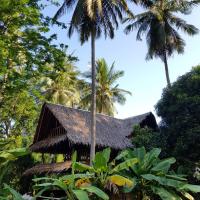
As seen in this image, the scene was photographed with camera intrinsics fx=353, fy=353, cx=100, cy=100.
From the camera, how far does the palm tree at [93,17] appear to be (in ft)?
51.0

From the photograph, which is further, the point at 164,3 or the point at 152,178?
the point at 164,3

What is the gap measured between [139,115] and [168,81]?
2779 millimetres

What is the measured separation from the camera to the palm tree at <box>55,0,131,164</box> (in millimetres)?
15555

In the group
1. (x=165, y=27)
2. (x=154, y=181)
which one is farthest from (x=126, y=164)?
(x=165, y=27)

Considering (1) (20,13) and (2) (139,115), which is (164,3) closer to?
(2) (139,115)

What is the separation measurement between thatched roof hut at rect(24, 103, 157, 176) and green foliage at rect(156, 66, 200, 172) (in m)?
3.89

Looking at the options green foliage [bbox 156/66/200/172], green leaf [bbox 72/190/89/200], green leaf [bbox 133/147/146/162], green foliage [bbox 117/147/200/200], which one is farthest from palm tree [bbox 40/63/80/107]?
green leaf [bbox 72/190/89/200]

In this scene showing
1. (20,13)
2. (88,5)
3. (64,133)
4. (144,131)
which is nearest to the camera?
(20,13)

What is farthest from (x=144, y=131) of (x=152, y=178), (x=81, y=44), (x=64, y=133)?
(x=152, y=178)

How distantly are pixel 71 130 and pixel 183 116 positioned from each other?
18.0ft

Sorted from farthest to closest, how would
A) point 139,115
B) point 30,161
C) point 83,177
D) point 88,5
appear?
point 30,161 → point 139,115 → point 88,5 → point 83,177

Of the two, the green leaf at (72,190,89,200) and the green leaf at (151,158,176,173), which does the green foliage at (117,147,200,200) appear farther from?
the green leaf at (72,190,89,200)

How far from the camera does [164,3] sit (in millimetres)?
21641

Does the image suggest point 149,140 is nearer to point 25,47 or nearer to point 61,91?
point 25,47
